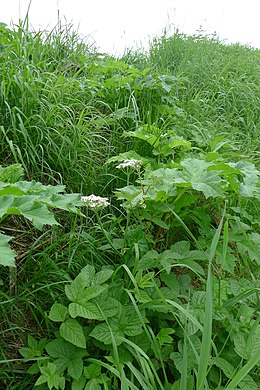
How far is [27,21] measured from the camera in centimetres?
324

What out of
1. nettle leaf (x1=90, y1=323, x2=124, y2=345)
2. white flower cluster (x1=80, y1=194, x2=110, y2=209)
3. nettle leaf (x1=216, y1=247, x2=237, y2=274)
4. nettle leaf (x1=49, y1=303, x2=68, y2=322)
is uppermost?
white flower cluster (x1=80, y1=194, x2=110, y2=209)

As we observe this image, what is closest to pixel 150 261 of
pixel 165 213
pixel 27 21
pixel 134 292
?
pixel 134 292

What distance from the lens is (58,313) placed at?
4.86ft

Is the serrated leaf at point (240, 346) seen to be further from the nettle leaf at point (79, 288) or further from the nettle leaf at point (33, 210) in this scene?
the nettle leaf at point (33, 210)

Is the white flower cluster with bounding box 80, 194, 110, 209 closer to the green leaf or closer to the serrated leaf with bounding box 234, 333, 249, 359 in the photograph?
the green leaf

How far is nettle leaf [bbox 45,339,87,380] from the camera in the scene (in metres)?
1.42

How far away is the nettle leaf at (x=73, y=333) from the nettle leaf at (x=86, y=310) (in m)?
0.06

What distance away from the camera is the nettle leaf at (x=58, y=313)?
4.82 ft

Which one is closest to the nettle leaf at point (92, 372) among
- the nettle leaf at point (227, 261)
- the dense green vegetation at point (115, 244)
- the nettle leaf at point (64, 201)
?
the dense green vegetation at point (115, 244)

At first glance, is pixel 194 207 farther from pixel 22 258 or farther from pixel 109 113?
pixel 109 113

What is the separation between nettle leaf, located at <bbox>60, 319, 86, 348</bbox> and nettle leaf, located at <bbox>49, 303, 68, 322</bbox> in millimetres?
22

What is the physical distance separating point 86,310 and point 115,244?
405 millimetres

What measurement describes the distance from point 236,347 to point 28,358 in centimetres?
71

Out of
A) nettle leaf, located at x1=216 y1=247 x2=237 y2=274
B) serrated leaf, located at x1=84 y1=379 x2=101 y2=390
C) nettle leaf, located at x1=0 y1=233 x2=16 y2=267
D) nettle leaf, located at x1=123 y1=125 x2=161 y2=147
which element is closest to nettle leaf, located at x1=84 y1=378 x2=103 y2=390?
serrated leaf, located at x1=84 y1=379 x2=101 y2=390
